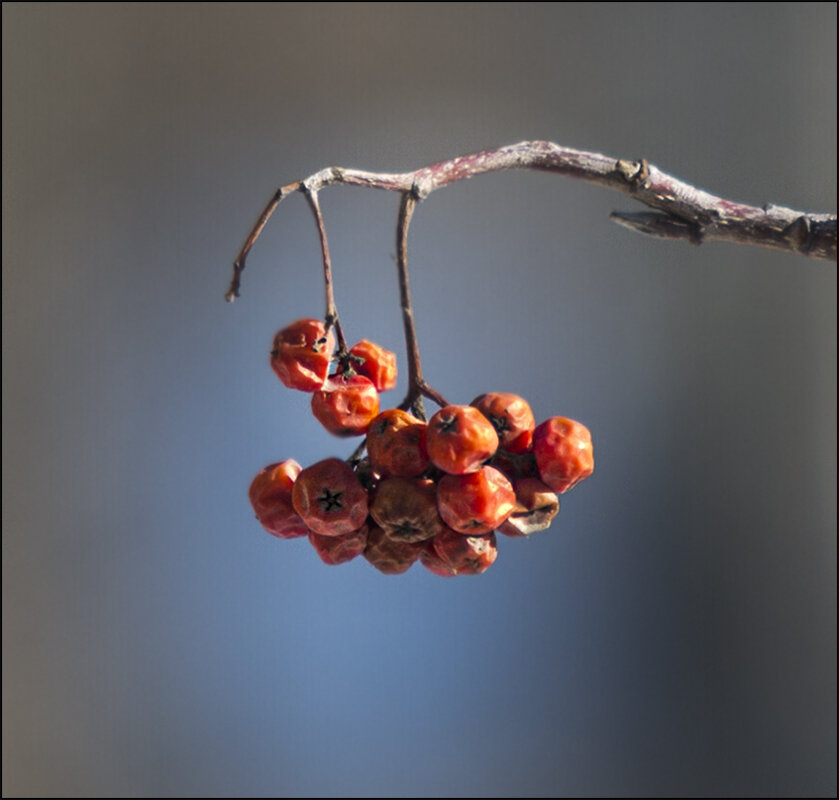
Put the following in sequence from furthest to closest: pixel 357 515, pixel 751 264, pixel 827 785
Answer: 1. pixel 751 264
2. pixel 827 785
3. pixel 357 515

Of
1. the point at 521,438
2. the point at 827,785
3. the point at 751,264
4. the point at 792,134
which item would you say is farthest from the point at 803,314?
the point at 521,438

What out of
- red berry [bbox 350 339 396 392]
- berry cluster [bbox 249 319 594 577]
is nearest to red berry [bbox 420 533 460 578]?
berry cluster [bbox 249 319 594 577]

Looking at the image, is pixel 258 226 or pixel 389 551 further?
pixel 389 551

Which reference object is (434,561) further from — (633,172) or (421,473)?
(633,172)

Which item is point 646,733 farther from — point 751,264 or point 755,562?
Answer: point 751,264

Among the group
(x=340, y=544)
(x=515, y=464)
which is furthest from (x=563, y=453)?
(x=340, y=544)
